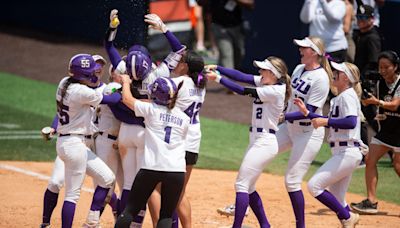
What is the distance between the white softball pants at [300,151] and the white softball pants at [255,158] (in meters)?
0.31

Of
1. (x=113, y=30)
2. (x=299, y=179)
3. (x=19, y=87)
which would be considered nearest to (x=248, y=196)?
(x=299, y=179)

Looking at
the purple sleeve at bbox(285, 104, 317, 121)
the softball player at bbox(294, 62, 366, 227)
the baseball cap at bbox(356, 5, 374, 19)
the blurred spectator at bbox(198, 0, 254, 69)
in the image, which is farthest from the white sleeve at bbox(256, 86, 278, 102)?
the blurred spectator at bbox(198, 0, 254, 69)

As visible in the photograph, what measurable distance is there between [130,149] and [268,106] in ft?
4.79

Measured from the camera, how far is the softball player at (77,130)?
8867 millimetres

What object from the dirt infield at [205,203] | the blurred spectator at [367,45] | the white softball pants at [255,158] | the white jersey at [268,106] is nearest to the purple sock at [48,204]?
the dirt infield at [205,203]

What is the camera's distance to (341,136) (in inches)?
386

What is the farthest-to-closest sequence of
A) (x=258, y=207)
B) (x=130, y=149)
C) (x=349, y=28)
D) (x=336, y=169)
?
1. (x=349, y=28)
2. (x=258, y=207)
3. (x=336, y=169)
4. (x=130, y=149)

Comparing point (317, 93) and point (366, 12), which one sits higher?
point (366, 12)

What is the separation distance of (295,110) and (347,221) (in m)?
Result: 1.25

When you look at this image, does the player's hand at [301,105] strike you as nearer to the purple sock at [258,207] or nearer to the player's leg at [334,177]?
the player's leg at [334,177]

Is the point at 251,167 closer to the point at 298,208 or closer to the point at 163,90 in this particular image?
the point at 298,208

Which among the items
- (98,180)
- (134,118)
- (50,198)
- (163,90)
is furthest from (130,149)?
(50,198)

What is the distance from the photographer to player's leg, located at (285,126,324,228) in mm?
9727

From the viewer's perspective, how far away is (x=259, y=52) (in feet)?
62.2
